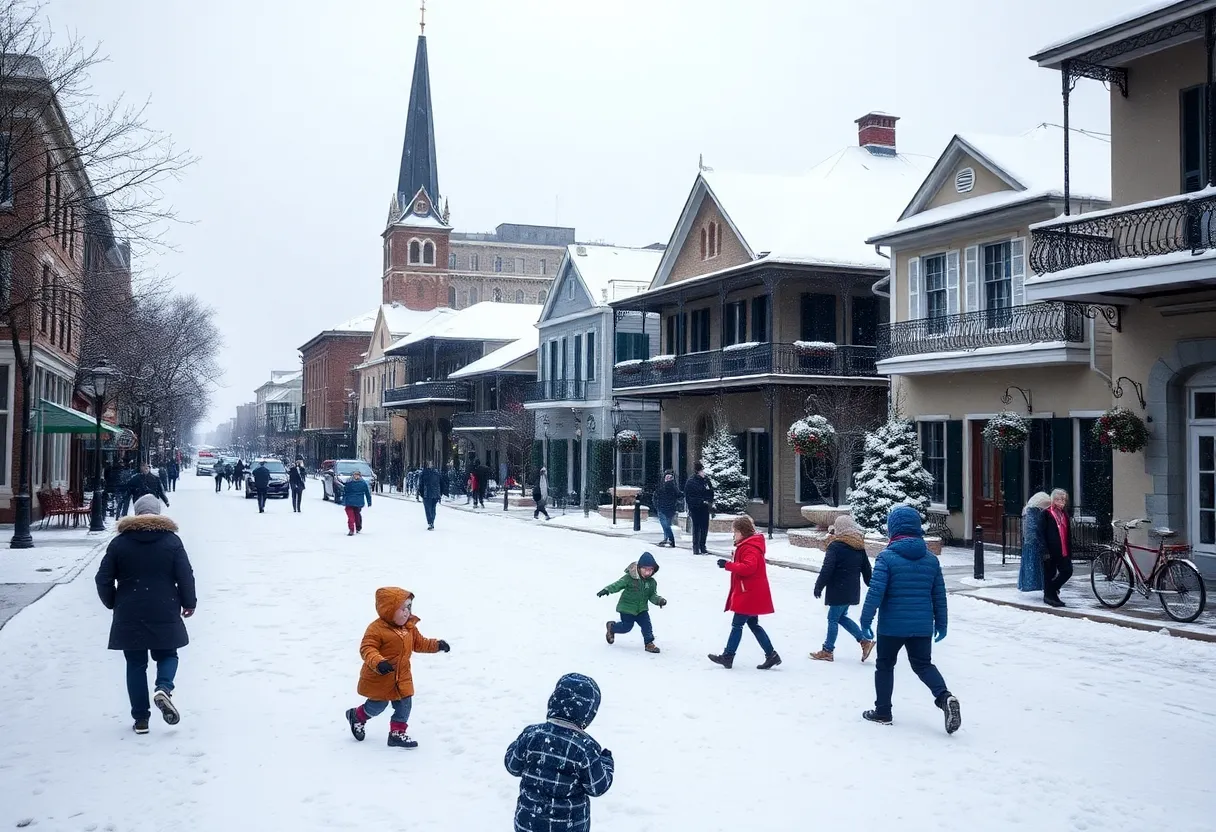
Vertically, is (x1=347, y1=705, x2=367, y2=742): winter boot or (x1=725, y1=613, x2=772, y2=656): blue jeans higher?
(x1=725, y1=613, x2=772, y2=656): blue jeans

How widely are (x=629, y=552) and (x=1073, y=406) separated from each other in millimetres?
9033

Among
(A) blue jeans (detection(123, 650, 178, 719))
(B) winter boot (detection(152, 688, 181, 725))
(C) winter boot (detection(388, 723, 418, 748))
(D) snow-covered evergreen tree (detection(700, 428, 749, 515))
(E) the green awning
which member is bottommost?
(C) winter boot (detection(388, 723, 418, 748))

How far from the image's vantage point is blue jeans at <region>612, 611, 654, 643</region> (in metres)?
11.4

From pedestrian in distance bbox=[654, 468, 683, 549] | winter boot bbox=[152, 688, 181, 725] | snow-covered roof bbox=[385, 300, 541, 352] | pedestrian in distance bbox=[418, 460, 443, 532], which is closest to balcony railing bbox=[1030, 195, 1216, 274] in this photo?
pedestrian in distance bbox=[654, 468, 683, 549]

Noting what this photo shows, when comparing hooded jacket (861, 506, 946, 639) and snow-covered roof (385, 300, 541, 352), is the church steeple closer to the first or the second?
snow-covered roof (385, 300, 541, 352)

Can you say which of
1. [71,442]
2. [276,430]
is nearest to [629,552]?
[71,442]

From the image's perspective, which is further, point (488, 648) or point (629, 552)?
point (629, 552)

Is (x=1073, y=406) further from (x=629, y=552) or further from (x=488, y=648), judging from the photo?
(x=488, y=648)

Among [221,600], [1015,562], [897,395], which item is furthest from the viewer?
[897,395]

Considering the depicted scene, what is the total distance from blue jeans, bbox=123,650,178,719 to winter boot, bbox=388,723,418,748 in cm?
173

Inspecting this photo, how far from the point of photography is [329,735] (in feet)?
26.5

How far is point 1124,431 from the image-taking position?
16594 mm

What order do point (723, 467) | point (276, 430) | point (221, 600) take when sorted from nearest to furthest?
point (221, 600) → point (723, 467) → point (276, 430)

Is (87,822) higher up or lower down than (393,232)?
lower down
